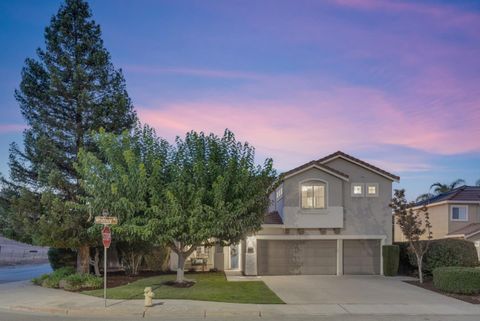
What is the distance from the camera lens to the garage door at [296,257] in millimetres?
26859

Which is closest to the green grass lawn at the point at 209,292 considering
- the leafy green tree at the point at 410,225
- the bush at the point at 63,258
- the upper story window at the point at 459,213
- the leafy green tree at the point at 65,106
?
the leafy green tree at the point at 65,106

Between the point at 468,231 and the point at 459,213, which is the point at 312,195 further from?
the point at 459,213

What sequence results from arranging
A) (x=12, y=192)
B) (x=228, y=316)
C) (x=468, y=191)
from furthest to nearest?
(x=468, y=191), (x=12, y=192), (x=228, y=316)

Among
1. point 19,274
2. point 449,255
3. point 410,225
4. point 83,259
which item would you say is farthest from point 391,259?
point 19,274

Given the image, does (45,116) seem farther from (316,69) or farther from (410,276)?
(410,276)

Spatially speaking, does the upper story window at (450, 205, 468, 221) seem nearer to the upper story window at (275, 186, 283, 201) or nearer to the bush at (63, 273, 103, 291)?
the upper story window at (275, 186, 283, 201)

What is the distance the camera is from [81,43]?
23.9 m

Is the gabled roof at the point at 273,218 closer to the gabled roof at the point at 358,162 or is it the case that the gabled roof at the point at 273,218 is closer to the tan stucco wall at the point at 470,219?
the gabled roof at the point at 358,162

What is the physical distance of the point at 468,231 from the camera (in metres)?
32.0

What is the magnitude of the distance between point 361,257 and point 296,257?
378cm

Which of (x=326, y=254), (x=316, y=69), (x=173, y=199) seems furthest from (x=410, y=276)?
(x=173, y=199)

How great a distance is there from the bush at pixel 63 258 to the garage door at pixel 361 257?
49.6ft

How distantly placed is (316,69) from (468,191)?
20686mm

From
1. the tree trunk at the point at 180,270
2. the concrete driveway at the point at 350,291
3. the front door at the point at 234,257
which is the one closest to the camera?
the concrete driveway at the point at 350,291
